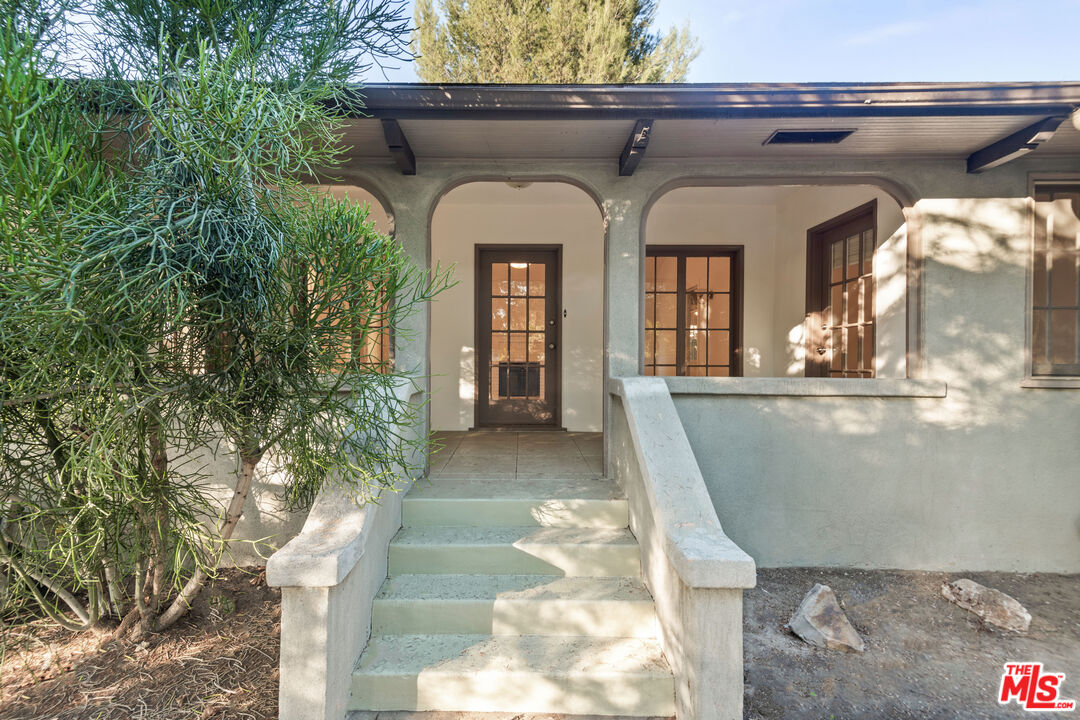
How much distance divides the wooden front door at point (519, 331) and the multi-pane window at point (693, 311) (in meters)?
1.14

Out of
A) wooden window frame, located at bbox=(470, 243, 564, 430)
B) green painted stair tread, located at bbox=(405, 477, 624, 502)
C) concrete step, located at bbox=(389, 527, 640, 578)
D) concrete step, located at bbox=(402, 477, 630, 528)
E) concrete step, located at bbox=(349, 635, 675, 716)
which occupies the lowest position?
concrete step, located at bbox=(349, 635, 675, 716)

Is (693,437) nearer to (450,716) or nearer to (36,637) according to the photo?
(450,716)

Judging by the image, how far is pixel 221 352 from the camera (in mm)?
2105

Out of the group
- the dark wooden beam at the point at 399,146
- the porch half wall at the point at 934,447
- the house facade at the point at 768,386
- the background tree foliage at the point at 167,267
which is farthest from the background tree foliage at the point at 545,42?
the background tree foliage at the point at 167,267

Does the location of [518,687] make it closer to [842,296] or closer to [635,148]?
[635,148]

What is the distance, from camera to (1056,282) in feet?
11.7

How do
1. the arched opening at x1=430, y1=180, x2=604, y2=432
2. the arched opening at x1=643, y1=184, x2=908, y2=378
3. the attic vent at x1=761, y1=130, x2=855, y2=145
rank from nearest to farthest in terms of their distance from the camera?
the attic vent at x1=761, y1=130, x2=855, y2=145 < the arched opening at x1=643, y1=184, x2=908, y2=378 < the arched opening at x1=430, y1=180, x2=604, y2=432

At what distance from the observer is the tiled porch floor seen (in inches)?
141

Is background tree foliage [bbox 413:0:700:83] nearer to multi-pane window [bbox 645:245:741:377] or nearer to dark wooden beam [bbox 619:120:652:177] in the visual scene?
multi-pane window [bbox 645:245:741:377]

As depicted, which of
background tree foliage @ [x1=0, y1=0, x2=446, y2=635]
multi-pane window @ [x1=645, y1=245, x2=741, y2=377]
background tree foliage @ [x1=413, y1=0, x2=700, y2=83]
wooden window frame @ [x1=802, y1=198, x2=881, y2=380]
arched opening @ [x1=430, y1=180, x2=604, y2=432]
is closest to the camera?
background tree foliage @ [x1=0, y1=0, x2=446, y2=635]

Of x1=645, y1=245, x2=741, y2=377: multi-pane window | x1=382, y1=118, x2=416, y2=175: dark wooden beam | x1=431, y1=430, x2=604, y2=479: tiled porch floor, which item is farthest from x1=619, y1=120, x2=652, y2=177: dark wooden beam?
x1=645, y1=245, x2=741, y2=377: multi-pane window

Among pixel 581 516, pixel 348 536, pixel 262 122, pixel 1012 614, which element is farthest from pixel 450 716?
pixel 1012 614

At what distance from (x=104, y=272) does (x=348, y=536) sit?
4.18ft

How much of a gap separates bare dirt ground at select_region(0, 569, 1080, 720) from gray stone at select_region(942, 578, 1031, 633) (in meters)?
0.06
